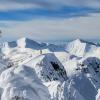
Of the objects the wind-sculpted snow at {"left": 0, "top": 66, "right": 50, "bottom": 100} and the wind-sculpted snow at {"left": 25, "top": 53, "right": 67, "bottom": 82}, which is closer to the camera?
the wind-sculpted snow at {"left": 0, "top": 66, "right": 50, "bottom": 100}

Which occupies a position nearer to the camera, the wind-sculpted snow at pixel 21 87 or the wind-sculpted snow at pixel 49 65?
the wind-sculpted snow at pixel 21 87

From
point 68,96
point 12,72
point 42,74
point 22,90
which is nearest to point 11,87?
point 22,90

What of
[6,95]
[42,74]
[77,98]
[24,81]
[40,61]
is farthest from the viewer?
[40,61]

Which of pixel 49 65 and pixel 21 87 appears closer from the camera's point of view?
pixel 21 87

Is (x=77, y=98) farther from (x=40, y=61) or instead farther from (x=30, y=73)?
(x=40, y=61)

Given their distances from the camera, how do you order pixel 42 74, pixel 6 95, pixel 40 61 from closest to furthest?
pixel 6 95 < pixel 42 74 < pixel 40 61

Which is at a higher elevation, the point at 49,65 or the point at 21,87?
the point at 21,87

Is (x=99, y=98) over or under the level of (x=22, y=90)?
under

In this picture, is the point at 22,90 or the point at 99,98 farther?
the point at 99,98

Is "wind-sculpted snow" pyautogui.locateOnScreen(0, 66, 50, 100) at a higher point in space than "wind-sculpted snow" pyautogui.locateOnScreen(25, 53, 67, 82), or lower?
higher

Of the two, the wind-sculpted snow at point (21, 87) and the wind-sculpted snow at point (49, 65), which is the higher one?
the wind-sculpted snow at point (21, 87)
